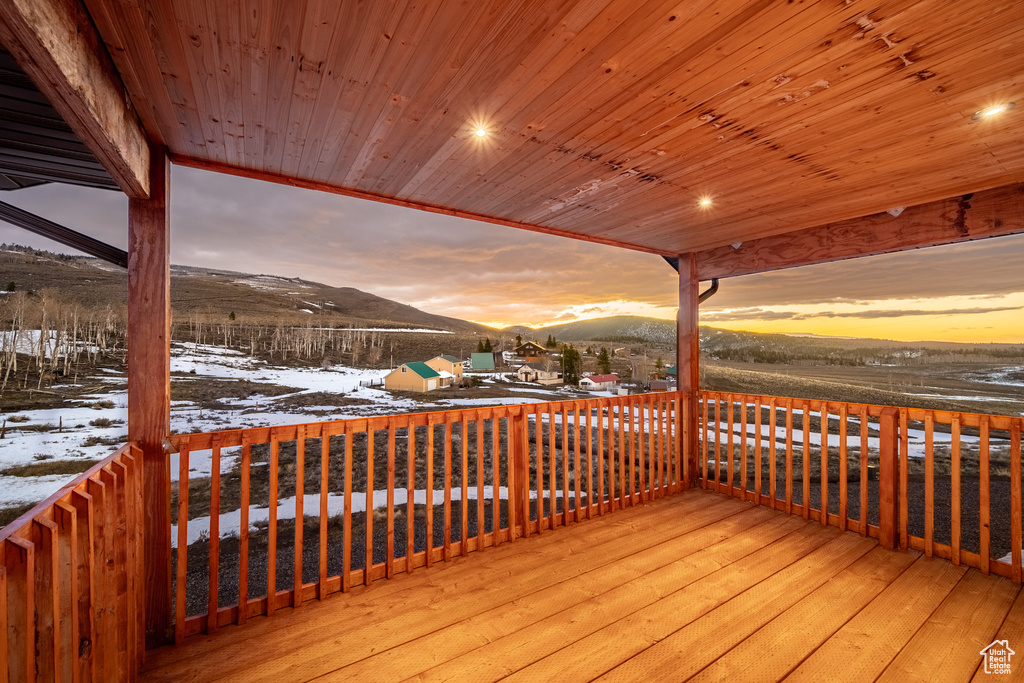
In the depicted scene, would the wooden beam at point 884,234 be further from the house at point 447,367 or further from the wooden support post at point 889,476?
the house at point 447,367

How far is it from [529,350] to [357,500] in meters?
3.17

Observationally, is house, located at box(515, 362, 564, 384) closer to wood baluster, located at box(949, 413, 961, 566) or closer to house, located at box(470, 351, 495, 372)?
house, located at box(470, 351, 495, 372)

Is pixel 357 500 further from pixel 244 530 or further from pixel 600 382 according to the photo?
pixel 244 530

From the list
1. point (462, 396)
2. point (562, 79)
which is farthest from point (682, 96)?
point (462, 396)

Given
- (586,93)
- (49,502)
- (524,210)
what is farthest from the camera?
(524,210)

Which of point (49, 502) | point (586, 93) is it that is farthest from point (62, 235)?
point (586, 93)

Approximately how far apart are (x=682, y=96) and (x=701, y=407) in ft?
10.4

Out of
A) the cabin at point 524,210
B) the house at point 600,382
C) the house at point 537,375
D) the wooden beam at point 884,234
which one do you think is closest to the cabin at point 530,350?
the house at point 537,375

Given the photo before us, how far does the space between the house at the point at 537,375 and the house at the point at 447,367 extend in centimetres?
63

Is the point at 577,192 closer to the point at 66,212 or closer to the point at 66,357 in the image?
the point at 66,212

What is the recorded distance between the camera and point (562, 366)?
4555 mm

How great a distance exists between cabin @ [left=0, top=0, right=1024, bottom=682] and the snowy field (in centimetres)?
47

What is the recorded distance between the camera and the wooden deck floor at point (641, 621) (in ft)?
5.55

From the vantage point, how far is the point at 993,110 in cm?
178
